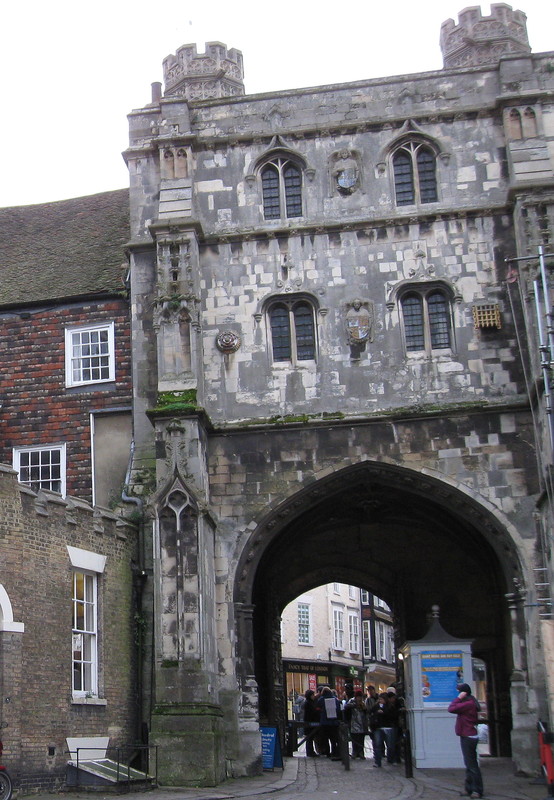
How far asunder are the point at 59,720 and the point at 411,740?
21.1 ft

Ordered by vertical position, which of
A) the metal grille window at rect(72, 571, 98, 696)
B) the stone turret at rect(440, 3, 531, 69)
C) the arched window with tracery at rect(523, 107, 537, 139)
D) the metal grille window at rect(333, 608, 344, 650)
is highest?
the stone turret at rect(440, 3, 531, 69)

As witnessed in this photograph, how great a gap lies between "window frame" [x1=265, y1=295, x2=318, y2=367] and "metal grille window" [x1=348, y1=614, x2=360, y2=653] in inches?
1299

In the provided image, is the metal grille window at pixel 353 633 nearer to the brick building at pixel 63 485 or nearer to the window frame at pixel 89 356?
the brick building at pixel 63 485

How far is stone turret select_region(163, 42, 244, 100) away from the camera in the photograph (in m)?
30.0

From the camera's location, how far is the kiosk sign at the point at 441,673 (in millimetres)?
18047

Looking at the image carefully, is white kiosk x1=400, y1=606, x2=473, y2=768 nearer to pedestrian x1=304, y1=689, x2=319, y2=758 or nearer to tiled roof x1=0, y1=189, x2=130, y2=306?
pedestrian x1=304, y1=689, x2=319, y2=758

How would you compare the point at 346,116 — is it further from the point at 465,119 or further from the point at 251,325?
the point at 251,325

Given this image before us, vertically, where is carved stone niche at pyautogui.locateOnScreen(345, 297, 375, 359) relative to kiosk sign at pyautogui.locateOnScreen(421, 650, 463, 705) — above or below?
above

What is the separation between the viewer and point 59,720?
15.7 metres

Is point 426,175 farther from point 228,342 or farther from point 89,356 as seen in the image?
point 89,356

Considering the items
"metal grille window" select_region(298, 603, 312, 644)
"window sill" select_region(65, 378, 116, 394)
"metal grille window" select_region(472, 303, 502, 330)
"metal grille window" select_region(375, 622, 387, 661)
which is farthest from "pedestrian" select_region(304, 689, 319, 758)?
"metal grille window" select_region(375, 622, 387, 661)

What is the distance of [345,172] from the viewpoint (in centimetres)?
2095

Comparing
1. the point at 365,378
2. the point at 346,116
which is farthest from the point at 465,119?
the point at 365,378

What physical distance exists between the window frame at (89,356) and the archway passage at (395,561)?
479 centimetres
